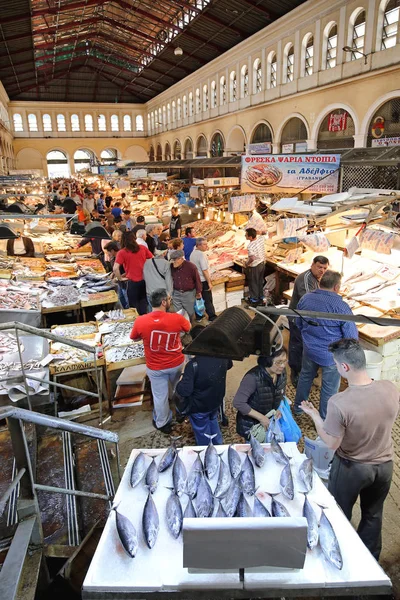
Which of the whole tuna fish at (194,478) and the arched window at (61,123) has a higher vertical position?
the arched window at (61,123)

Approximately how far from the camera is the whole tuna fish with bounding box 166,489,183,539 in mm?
2432

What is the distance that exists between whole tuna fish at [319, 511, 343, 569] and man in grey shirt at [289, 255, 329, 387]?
10.4ft

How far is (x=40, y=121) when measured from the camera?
44.1m

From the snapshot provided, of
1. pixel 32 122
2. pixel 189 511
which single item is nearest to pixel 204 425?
pixel 189 511

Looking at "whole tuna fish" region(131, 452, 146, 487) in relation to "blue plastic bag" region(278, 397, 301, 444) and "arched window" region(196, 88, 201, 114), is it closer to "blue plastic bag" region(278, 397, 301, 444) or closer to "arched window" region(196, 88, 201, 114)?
"blue plastic bag" region(278, 397, 301, 444)

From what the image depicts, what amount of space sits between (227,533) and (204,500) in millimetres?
866

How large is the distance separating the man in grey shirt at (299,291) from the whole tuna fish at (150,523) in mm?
3294

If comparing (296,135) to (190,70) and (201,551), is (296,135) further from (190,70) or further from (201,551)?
(201,551)

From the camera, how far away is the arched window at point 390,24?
13477 millimetres

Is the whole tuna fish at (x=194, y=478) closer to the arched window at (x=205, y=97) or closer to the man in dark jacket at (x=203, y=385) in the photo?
the man in dark jacket at (x=203, y=385)

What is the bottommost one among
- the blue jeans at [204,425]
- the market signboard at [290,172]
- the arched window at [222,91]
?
the blue jeans at [204,425]

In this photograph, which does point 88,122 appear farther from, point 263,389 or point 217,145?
point 263,389

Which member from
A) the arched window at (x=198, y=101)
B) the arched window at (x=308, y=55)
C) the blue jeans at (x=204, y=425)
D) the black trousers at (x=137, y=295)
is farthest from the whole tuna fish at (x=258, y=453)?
the arched window at (x=198, y=101)

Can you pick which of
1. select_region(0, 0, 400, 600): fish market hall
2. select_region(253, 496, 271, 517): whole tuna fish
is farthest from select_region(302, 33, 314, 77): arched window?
select_region(253, 496, 271, 517): whole tuna fish
